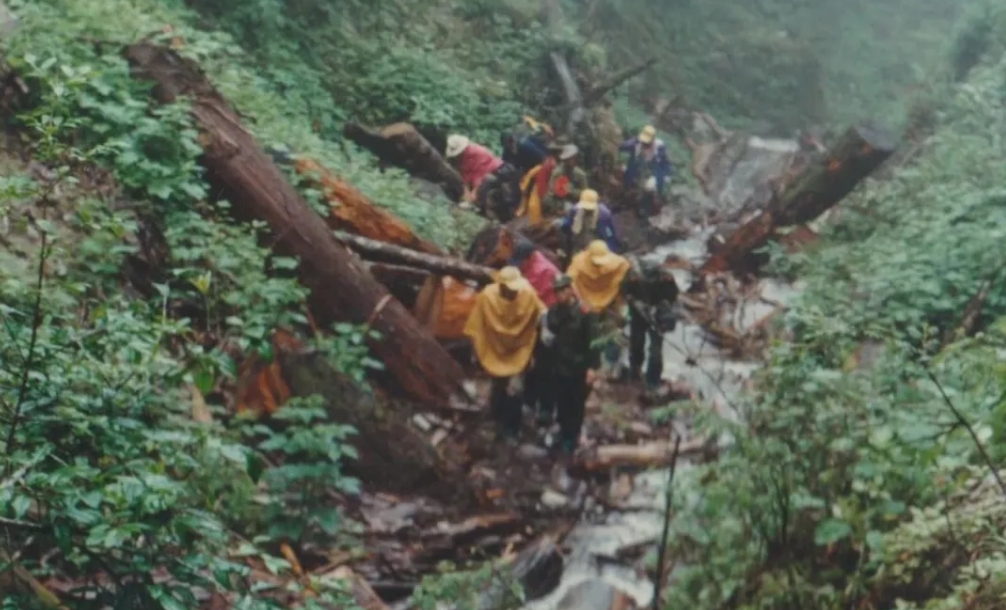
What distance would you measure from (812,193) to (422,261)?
6832 millimetres

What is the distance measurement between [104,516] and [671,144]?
19.8m

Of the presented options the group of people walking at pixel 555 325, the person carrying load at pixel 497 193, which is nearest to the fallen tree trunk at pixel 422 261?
the group of people walking at pixel 555 325

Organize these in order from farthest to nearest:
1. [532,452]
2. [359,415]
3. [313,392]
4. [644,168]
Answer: [644,168]
[532,452]
[359,415]
[313,392]

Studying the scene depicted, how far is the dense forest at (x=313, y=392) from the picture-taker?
3.25 metres

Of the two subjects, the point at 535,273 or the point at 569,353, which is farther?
the point at 535,273

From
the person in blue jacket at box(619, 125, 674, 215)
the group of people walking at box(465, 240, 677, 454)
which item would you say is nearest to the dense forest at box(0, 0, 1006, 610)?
the group of people walking at box(465, 240, 677, 454)

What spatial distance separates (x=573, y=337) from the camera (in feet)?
24.9

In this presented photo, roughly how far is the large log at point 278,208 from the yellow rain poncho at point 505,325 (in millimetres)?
579

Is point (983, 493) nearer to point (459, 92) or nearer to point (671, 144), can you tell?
point (459, 92)

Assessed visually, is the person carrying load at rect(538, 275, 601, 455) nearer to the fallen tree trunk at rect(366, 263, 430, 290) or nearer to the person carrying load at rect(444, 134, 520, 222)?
the fallen tree trunk at rect(366, 263, 430, 290)

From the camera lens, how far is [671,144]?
21.5 meters

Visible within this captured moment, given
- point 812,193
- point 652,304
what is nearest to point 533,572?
point 652,304

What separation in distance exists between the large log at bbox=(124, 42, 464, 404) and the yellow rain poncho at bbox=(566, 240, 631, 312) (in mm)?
1766

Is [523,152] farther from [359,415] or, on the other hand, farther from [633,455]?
[359,415]
